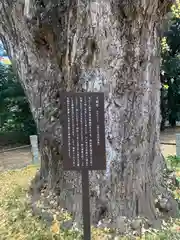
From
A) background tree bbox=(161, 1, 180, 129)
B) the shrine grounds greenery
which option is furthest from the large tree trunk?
background tree bbox=(161, 1, 180, 129)

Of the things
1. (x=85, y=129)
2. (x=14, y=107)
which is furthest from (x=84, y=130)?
(x=14, y=107)

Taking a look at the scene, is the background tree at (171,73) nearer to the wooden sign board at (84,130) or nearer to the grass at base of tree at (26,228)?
the grass at base of tree at (26,228)

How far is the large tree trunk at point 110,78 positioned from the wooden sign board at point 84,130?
84cm

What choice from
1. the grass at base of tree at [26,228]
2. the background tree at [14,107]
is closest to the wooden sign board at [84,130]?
the grass at base of tree at [26,228]

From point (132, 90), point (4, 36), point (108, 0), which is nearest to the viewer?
point (108, 0)

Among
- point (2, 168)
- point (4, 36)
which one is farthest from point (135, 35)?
point (2, 168)

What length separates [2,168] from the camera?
9.75m

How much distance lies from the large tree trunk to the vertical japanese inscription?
838 millimetres

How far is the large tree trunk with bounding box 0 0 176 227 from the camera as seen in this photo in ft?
13.0

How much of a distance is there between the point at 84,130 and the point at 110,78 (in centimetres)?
102

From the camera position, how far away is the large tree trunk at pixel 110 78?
3.97 metres

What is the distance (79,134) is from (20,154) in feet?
30.6

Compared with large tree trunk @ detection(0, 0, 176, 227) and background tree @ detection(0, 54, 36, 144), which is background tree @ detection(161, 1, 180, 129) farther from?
large tree trunk @ detection(0, 0, 176, 227)

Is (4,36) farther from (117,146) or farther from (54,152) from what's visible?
(117,146)
